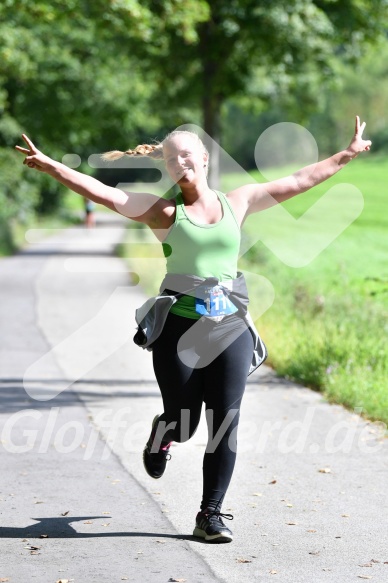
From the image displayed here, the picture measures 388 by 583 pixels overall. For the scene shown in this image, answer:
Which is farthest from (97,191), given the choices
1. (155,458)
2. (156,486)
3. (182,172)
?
(156,486)

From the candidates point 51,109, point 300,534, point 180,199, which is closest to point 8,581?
point 300,534

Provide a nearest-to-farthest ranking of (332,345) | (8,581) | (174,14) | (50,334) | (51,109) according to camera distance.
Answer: (8,581)
(332,345)
(50,334)
(174,14)
(51,109)

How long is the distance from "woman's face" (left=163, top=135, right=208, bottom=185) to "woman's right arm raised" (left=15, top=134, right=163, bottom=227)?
154 mm

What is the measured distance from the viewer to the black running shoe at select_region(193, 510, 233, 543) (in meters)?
5.31

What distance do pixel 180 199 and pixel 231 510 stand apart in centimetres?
167

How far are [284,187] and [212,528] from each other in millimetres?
1603

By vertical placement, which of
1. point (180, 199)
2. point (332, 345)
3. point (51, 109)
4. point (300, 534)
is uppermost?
point (180, 199)

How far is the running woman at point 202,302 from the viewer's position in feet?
17.5

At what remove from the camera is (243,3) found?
2611 centimetres

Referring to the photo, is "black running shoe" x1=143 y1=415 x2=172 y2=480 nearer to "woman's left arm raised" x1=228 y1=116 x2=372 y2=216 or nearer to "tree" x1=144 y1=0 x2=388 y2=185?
"woman's left arm raised" x1=228 y1=116 x2=372 y2=216

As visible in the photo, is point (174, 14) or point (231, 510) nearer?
point (231, 510)

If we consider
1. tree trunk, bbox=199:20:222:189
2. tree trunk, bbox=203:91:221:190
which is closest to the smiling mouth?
tree trunk, bbox=199:20:222:189

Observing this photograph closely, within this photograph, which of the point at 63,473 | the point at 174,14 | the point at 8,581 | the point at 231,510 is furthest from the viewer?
the point at 174,14

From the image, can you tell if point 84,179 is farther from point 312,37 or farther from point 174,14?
point 312,37
